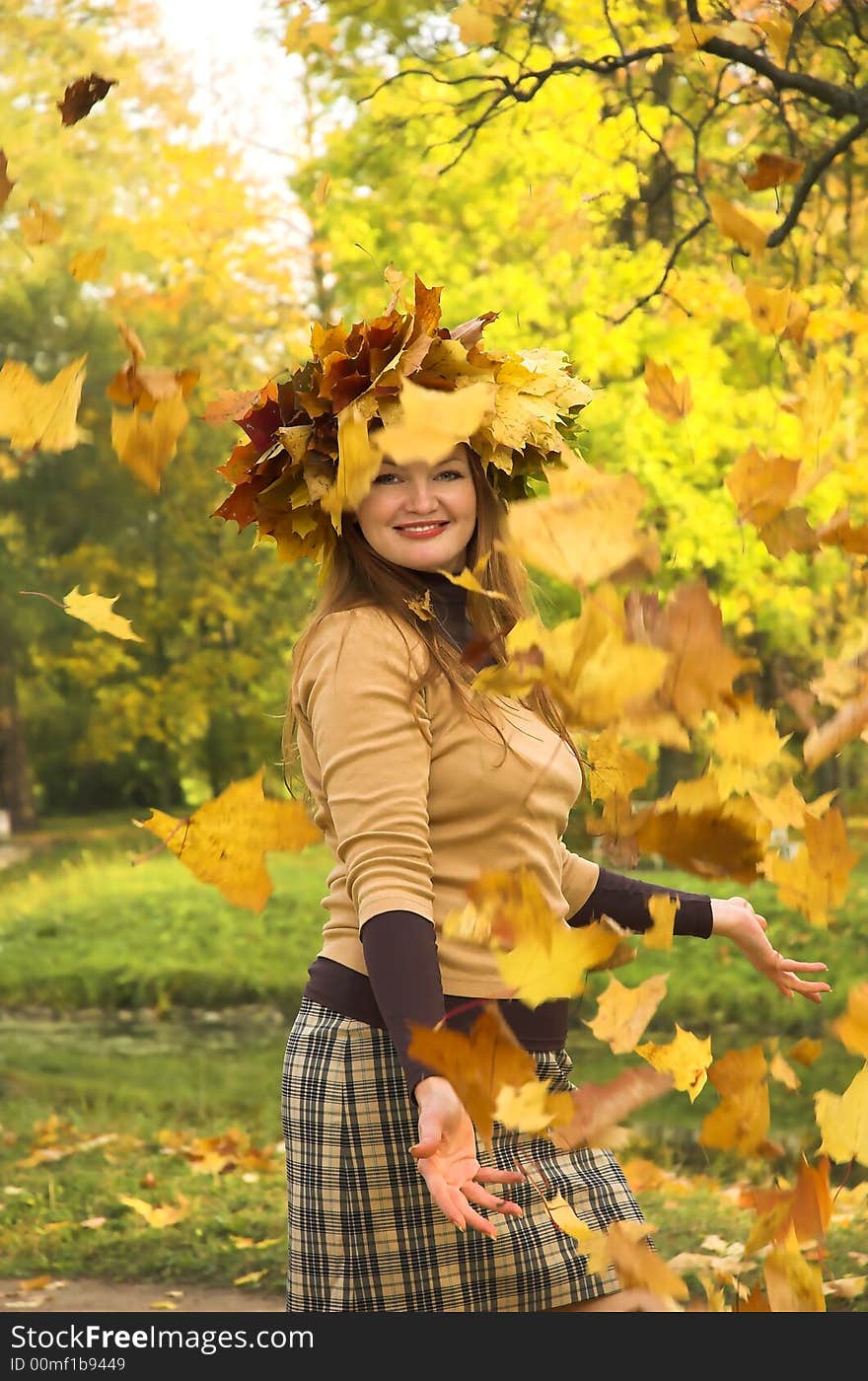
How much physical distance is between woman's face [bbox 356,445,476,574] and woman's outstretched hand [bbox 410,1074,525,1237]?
28.0 inches

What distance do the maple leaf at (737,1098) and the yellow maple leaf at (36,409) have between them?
1.22m

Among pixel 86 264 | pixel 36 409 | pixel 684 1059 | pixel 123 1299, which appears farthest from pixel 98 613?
pixel 123 1299

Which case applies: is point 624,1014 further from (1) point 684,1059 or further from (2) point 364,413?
(2) point 364,413

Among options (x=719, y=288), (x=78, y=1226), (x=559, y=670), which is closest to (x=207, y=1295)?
(x=78, y=1226)

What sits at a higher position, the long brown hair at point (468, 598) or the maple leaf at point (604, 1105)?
the long brown hair at point (468, 598)

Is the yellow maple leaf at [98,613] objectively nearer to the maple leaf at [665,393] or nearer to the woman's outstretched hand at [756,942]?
the maple leaf at [665,393]

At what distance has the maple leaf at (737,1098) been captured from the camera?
2.14 m

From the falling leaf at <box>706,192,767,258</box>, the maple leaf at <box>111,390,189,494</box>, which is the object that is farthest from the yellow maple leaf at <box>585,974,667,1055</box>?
the falling leaf at <box>706,192,767,258</box>

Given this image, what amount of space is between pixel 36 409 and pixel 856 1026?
1.36 m

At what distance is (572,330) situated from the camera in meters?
9.08

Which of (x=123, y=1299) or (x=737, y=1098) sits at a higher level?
(x=737, y=1098)

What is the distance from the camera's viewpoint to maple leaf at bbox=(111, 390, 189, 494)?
2350mm

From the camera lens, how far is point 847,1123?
77.8 inches

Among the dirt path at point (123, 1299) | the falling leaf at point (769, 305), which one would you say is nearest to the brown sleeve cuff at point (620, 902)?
the falling leaf at point (769, 305)
